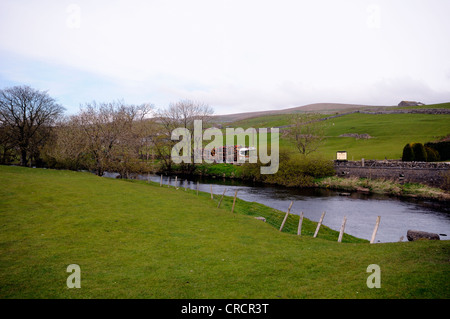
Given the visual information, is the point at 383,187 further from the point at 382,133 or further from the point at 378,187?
the point at 382,133

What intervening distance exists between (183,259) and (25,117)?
51104 millimetres

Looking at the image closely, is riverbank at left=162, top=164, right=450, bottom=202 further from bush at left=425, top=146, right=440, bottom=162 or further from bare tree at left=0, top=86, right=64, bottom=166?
bare tree at left=0, top=86, right=64, bottom=166

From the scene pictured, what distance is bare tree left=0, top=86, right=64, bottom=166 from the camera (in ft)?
155

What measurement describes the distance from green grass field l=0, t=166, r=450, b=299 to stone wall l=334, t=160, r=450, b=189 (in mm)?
39793

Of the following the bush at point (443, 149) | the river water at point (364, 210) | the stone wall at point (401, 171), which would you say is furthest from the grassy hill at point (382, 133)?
the river water at point (364, 210)

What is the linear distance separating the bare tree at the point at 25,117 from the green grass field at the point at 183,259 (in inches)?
1312

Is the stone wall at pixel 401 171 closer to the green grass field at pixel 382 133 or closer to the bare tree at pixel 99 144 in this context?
the green grass field at pixel 382 133

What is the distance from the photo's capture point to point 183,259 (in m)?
12.1

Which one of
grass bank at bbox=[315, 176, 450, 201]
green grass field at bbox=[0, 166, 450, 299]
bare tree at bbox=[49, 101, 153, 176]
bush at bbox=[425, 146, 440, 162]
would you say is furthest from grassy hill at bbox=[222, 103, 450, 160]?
green grass field at bbox=[0, 166, 450, 299]

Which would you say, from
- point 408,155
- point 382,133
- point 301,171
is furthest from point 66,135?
point 382,133

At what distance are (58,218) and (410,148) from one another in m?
59.9

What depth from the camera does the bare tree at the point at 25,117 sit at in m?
47.4
